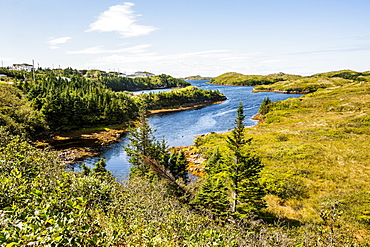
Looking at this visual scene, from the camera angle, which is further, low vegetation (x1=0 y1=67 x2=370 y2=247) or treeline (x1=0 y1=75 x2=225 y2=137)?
treeline (x1=0 y1=75 x2=225 y2=137)

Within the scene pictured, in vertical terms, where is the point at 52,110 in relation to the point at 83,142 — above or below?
above

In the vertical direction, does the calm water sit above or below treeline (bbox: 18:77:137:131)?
below

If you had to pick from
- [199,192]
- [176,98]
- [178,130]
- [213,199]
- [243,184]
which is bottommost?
[178,130]

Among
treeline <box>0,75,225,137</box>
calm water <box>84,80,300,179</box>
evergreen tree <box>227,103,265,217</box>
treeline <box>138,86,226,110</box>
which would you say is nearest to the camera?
evergreen tree <box>227,103,265,217</box>

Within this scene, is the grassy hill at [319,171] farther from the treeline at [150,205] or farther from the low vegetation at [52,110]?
the low vegetation at [52,110]

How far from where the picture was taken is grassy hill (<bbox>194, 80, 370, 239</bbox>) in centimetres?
2486

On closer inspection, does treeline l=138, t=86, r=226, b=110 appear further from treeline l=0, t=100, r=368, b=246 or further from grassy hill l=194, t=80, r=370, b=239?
treeline l=0, t=100, r=368, b=246

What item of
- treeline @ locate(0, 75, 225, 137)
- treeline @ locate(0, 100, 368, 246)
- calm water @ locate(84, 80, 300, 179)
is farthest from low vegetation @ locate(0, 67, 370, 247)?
calm water @ locate(84, 80, 300, 179)

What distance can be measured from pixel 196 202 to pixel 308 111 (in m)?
96.2

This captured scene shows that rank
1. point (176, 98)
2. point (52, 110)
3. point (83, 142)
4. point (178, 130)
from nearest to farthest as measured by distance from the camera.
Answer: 1. point (83, 142)
2. point (52, 110)
3. point (178, 130)
4. point (176, 98)

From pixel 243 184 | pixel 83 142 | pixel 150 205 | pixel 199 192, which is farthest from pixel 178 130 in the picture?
pixel 150 205

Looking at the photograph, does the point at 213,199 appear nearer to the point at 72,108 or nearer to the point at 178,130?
the point at 178,130

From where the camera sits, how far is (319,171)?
37.8 m

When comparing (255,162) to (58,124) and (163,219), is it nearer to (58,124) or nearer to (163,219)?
(163,219)
